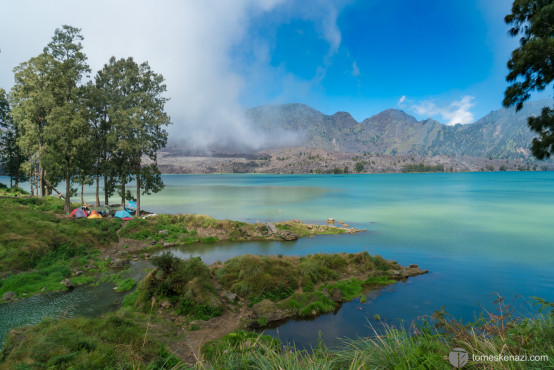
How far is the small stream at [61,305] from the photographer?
1267 centimetres

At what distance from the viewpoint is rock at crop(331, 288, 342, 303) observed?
1571cm

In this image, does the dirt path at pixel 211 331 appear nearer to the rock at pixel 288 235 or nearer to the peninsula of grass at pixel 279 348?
the peninsula of grass at pixel 279 348

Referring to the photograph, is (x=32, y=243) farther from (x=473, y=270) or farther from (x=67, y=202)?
(x=473, y=270)

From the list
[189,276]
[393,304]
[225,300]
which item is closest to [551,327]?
[393,304]

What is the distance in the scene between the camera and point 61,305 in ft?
47.4

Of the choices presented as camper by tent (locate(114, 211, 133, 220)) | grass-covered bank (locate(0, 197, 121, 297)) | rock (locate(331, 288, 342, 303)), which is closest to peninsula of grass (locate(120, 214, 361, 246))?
camper by tent (locate(114, 211, 133, 220))

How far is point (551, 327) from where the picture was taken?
519 cm

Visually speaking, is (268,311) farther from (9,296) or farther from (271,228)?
(271,228)

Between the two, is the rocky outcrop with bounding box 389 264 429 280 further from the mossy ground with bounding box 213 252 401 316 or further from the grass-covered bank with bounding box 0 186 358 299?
the grass-covered bank with bounding box 0 186 358 299

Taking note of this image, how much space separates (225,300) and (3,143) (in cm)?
5291

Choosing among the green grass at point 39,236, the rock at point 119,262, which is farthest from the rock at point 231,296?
the green grass at point 39,236

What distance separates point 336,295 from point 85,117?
32973 millimetres

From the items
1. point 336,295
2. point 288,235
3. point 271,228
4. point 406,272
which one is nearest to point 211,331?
point 336,295

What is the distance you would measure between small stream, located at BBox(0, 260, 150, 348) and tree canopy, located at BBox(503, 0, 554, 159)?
20211 mm
